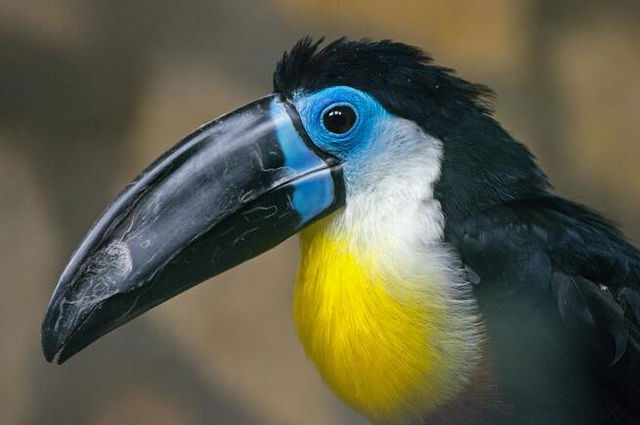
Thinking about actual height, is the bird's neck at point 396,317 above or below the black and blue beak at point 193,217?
below

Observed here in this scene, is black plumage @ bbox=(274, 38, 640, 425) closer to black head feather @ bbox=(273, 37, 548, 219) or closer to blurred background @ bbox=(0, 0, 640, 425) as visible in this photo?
black head feather @ bbox=(273, 37, 548, 219)

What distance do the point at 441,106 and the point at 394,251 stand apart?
269 millimetres

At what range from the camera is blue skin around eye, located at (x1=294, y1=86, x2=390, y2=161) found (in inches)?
67.0

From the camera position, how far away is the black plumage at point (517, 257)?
5.39 feet

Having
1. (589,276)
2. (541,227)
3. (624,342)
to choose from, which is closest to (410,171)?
(541,227)

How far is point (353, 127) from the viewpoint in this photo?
170cm

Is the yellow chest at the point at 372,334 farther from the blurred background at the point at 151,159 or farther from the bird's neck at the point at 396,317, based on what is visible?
the blurred background at the point at 151,159

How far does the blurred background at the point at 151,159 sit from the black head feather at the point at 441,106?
142 cm

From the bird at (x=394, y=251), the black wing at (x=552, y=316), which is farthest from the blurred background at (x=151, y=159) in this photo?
the black wing at (x=552, y=316)

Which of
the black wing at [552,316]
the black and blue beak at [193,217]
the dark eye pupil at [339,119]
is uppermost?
the dark eye pupil at [339,119]

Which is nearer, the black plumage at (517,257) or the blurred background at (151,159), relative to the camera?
the black plumage at (517,257)

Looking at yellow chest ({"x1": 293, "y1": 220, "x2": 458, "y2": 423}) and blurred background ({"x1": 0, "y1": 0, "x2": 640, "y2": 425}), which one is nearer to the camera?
yellow chest ({"x1": 293, "y1": 220, "x2": 458, "y2": 423})

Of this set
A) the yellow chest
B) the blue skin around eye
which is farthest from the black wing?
the blue skin around eye

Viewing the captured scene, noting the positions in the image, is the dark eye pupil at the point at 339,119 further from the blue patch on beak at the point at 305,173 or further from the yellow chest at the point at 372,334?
the yellow chest at the point at 372,334
